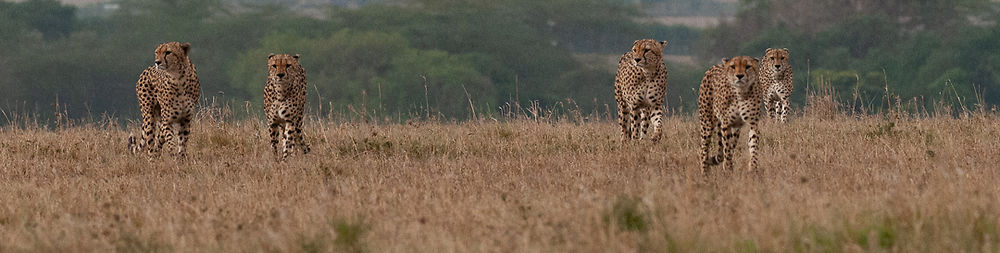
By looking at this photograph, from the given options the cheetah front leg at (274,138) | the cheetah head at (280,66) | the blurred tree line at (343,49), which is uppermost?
the cheetah head at (280,66)

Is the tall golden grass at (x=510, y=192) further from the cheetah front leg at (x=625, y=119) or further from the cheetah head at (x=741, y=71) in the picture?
Result: the cheetah head at (x=741, y=71)

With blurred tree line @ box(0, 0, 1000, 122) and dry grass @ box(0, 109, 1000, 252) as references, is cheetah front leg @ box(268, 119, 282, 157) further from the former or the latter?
blurred tree line @ box(0, 0, 1000, 122)

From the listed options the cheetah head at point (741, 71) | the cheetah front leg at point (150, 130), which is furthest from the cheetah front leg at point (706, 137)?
the cheetah front leg at point (150, 130)

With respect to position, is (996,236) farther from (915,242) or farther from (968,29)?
(968,29)

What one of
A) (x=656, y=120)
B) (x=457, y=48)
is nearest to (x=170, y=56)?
(x=656, y=120)

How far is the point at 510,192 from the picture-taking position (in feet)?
21.3

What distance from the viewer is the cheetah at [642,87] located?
9.30 metres

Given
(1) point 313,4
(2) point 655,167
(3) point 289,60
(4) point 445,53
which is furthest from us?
(1) point 313,4

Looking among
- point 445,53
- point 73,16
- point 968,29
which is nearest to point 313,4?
point 73,16

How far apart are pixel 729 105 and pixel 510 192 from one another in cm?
168

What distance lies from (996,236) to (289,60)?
5.53 m

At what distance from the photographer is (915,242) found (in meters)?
Answer: 4.35

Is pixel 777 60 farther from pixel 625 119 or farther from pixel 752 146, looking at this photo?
pixel 752 146

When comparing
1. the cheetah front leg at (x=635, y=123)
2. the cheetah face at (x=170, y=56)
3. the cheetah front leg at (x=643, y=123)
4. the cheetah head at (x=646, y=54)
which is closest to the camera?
the cheetah face at (x=170, y=56)
